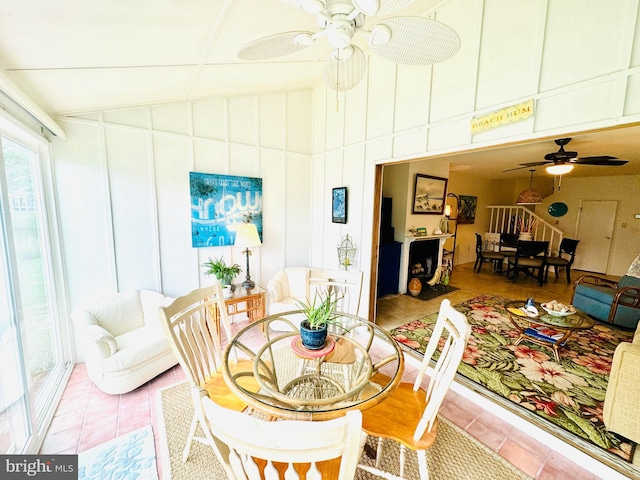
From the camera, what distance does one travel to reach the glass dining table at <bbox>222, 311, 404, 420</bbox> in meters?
1.23

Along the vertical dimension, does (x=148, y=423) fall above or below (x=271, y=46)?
below

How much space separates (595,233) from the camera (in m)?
6.98

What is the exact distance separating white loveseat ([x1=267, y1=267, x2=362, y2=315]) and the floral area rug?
3.28 ft

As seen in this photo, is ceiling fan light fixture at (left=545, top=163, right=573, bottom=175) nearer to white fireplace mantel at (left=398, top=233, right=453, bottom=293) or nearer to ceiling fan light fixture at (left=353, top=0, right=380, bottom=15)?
white fireplace mantel at (left=398, top=233, right=453, bottom=293)

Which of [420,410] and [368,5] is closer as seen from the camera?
[368,5]

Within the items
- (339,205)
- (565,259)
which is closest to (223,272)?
(339,205)

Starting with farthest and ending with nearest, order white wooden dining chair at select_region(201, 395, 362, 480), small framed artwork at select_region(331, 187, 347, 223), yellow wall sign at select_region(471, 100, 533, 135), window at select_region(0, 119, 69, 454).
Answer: small framed artwork at select_region(331, 187, 347, 223), yellow wall sign at select_region(471, 100, 533, 135), window at select_region(0, 119, 69, 454), white wooden dining chair at select_region(201, 395, 362, 480)

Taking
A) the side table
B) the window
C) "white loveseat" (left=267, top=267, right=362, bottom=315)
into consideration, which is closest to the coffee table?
"white loveseat" (left=267, top=267, right=362, bottom=315)

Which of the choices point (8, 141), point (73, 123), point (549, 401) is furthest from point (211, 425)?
point (73, 123)

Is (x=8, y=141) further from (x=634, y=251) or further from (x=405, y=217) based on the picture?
(x=634, y=251)

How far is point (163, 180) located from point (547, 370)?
456 cm

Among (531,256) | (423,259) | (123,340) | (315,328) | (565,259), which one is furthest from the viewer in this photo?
(565,259)

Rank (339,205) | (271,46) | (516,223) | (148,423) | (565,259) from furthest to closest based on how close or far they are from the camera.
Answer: (516,223), (565,259), (339,205), (148,423), (271,46)

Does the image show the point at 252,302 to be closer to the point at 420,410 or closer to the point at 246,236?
the point at 246,236
